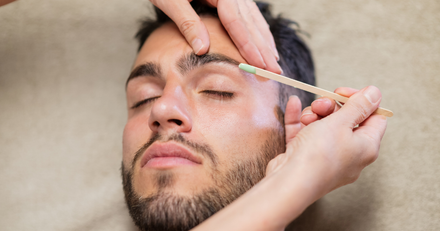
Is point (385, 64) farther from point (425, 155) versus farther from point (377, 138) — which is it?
point (377, 138)

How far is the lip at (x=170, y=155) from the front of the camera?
0.89 m

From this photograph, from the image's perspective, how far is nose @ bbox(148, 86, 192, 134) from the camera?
0.89 metres

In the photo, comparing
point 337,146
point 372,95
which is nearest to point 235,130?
point 337,146

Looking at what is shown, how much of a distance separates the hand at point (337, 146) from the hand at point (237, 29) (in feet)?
1.00

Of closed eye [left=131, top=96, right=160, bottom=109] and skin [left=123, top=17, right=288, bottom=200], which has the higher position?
closed eye [left=131, top=96, right=160, bottom=109]

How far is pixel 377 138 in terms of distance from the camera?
86cm

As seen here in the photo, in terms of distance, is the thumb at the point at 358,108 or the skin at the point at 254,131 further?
the thumb at the point at 358,108

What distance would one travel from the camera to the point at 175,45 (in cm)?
105

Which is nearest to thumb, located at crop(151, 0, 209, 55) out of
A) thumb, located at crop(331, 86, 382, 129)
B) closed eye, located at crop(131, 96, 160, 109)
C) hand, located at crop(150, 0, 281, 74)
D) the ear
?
hand, located at crop(150, 0, 281, 74)

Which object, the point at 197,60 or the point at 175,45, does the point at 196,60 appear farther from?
the point at 175,45

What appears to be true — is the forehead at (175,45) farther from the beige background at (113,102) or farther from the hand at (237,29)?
the beige background at (113,102)

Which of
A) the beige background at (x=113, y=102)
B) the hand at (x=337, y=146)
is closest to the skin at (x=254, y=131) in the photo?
the hand at (x=337, y=146)

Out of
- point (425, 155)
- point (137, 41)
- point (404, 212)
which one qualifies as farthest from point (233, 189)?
point (137, 41)

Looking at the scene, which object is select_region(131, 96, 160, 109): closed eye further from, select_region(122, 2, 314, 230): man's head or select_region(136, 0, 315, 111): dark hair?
select_region(136, 0, 315, 111): dark hair
